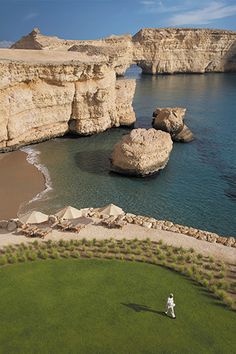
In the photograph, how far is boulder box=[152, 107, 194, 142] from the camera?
50750 mm

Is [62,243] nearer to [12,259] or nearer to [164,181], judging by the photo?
[12,259]

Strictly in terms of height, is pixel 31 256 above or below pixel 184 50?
below

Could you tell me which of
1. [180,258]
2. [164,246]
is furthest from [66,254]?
[180,258]

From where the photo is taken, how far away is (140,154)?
3688 cm

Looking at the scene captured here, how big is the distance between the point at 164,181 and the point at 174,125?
56.7ft

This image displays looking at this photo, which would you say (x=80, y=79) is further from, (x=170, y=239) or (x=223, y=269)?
(x=223, y=269)

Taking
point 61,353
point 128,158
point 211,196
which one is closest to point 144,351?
point 61,353

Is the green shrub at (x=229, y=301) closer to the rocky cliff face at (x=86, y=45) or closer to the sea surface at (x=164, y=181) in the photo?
the sea surface at (x=164, y=181)

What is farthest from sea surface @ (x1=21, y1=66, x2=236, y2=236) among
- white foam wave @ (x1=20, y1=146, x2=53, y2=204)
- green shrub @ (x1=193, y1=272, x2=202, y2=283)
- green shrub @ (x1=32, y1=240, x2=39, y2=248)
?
green shrub @ (x1=193, y1=272, x2=202, y2=283)

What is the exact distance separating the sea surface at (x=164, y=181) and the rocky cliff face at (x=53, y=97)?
2.21m

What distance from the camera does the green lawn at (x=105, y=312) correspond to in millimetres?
15297

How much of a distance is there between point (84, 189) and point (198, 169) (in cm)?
1361

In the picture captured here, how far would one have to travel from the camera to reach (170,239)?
80.1ft

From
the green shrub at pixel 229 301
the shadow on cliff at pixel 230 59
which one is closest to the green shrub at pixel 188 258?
→ the green shrub at pixel 229 301
